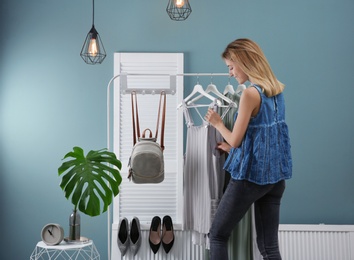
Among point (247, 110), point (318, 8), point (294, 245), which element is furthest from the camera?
point (318, 8)

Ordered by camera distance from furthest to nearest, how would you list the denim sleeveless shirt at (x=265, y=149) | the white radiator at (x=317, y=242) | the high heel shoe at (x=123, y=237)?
the white radiator at (x=317, y=242)
the high heel shoe at (x=123, y=237)
the denim sleeveless shirt at (x=265, y=149)

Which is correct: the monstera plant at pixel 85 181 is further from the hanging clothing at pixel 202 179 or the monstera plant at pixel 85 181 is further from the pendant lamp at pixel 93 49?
the pendant lamp at pixel 93 49

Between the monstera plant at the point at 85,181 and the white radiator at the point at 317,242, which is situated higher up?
the monstera plant at the point at 85,181

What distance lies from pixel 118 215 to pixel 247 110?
1.53 metres

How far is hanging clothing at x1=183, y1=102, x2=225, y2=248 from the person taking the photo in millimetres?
2879

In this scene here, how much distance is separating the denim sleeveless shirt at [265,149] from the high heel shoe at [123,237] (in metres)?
1.08

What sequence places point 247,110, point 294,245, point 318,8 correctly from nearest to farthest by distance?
1. point 247,110
2. point 294,245
3. point 318,8

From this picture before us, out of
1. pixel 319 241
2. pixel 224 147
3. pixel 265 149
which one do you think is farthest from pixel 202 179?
pixel 319 241

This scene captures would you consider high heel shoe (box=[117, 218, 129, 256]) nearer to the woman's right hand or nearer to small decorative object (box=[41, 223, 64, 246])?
small decorative object (box=[41, 223, 64, 246])

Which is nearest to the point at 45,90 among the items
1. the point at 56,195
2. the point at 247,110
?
the point at 56,195

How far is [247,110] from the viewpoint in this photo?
225 centimetres

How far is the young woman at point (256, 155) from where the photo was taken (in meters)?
2.26

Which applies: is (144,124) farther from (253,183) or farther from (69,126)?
(253,183)

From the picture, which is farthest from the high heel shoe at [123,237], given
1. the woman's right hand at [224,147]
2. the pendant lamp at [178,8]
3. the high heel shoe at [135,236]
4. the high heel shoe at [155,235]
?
the pendant lamp at [178,8]
